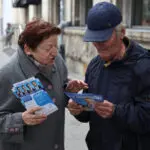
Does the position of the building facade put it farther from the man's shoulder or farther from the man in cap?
the man in cap

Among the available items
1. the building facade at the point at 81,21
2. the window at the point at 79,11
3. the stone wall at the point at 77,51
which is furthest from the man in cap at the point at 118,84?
the window at the point at 79,11

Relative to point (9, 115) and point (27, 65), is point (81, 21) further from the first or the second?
point (9, 115)

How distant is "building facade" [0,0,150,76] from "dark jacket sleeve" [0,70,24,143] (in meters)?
1.50

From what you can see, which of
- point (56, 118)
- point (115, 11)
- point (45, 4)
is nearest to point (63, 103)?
point (56, 118)

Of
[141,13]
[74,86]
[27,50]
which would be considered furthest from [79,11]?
[27,50]

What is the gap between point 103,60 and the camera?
251 cm

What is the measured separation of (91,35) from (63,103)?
0.60 metres

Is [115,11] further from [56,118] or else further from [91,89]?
[56,118]

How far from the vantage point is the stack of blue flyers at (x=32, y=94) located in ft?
7.57

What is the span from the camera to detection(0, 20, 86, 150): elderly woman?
95.9 inches

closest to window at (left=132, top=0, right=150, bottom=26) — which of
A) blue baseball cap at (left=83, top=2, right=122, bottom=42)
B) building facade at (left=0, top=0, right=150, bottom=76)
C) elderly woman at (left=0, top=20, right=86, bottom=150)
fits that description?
building facade at (left=0, top=0, right=150, bottom=76)

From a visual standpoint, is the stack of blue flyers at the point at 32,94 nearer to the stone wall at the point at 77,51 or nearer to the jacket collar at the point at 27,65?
the jacket collar at the point at 27,65

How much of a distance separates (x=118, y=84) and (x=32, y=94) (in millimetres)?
544

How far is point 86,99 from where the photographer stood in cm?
229
